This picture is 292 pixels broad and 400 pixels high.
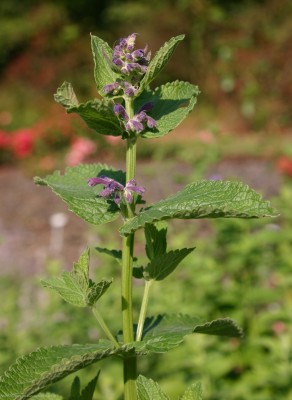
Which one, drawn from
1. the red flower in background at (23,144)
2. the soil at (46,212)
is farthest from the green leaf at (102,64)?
the red flower in background at (23,144)

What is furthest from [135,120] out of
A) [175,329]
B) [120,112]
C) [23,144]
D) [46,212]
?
[23,144]

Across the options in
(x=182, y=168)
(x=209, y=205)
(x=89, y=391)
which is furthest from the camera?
(x=182, y=168)

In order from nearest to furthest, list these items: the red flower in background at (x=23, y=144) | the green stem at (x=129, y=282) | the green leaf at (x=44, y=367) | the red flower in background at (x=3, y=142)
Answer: the green leaf at (x=44, y=367) < the green stem at (x=129, y=282) < the red flower in background at (x=23, y=144) < the red flower in background at (x=3, y=142)

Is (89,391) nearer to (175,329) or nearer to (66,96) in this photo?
(175,329)

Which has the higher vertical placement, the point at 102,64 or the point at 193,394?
the point at 102,64

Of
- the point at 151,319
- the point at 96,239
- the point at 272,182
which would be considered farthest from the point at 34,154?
the point at 151,319

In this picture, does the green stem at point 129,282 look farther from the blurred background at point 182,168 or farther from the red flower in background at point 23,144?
the red flower in background at point 23,144

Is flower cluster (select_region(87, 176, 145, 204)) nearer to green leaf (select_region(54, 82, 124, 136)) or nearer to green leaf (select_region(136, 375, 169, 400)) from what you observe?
green leaf (select_region(54, 82, 124, 136))
